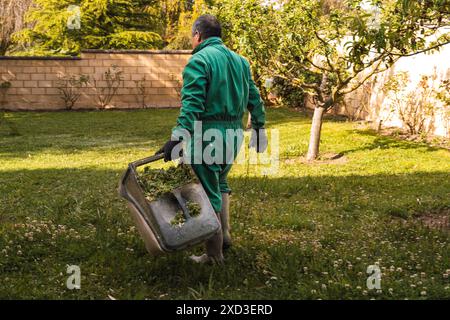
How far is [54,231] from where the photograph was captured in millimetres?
4406

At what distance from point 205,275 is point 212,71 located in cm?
135

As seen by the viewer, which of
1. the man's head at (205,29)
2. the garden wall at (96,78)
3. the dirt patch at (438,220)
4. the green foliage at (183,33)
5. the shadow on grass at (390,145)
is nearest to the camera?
the man's head at (205,29)

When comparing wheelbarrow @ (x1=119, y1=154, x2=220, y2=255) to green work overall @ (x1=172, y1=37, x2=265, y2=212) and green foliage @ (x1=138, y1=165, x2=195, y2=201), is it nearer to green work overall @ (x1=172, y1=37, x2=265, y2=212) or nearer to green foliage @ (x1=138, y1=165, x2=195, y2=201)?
green foliage @ (x1=138, y1=165, x2=195, y2=201)

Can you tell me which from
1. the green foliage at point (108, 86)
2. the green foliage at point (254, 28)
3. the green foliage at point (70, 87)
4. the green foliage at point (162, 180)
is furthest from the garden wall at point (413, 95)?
the green foliage at point (70, 87)

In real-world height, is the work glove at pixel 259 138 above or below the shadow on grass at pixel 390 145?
above

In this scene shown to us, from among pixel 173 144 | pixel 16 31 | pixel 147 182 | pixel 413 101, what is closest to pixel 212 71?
pixel 173 144

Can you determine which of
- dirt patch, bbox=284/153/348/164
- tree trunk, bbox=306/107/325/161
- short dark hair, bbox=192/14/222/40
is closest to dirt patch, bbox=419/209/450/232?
short dark hair, bbox=192/14/222/40

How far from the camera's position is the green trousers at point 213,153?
351 centimetres

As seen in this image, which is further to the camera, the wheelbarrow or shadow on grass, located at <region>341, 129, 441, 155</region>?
shadow on grass, located at <region>341, 129, 441, 155</region>

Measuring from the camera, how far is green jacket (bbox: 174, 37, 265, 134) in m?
3.34

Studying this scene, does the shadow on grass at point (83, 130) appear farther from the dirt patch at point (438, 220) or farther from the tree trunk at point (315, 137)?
the dirt patch at point (438, 220)

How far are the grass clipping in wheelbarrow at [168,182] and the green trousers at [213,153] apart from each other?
17cm

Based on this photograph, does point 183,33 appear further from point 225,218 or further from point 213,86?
point 213,86
